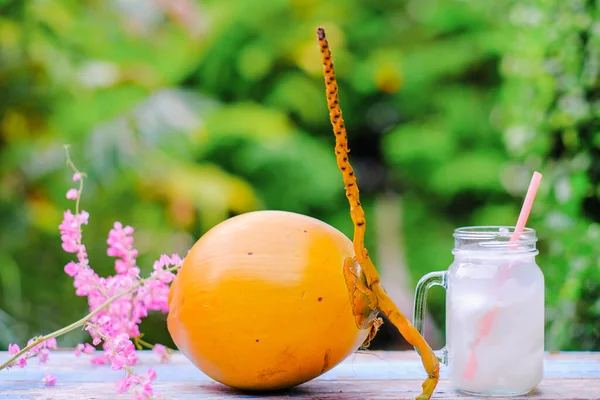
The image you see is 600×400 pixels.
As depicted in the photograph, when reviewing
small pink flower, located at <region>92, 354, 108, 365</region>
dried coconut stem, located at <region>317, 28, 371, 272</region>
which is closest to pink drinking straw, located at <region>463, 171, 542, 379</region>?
dried coconut stem, located at <region>317, 28, 371, 272</region>

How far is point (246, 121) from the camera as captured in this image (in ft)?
12.5

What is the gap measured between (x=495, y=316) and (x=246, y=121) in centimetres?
297

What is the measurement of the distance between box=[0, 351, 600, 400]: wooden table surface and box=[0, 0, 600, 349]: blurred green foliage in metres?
Result: 0.73

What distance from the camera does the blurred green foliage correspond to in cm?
305

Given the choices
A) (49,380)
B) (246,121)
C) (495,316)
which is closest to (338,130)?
(495,316)

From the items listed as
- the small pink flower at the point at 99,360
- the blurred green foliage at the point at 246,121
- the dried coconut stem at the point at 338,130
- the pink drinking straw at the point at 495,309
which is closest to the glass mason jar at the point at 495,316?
the pink drinking straw at the point at 495,309

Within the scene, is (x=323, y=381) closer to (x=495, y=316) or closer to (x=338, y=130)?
(x=495, y=316)

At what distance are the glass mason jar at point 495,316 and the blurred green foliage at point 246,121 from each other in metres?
0.91

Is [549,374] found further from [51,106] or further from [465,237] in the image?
[51,106]

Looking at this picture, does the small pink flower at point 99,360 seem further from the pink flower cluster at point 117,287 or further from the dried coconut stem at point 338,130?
the dried coconut stem at point 338,130

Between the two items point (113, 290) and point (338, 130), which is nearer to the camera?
point (338, 130)

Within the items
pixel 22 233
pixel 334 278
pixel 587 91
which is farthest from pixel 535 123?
pixel 22 233

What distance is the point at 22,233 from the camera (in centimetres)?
312

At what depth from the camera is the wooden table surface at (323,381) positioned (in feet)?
3.39
